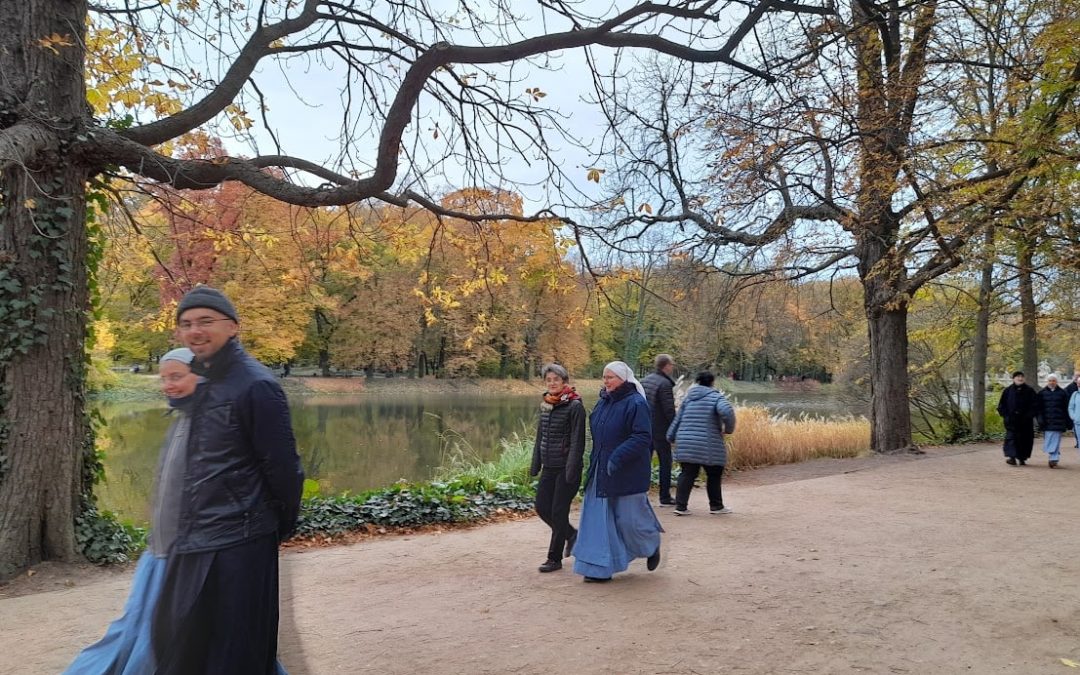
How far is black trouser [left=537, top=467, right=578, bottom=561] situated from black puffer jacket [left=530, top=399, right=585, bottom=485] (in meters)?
0.07

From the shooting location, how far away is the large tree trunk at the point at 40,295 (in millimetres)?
5836

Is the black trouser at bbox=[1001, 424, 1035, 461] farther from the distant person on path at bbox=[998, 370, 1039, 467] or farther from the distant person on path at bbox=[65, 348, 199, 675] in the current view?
the distant person on path at bbox=[65, 348, 199, 675]

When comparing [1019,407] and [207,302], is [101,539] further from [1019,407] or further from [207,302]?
[1019,407]

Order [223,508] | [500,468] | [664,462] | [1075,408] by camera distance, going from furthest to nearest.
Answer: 1. [1075,408]
2. [500,468]
3. [664,462]
4. [223,508]

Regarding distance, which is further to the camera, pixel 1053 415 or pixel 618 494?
pixel 1053 415

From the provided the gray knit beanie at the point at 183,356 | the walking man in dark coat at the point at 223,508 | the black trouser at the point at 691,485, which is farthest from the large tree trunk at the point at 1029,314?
the gray knit beanie at the point at 183,356

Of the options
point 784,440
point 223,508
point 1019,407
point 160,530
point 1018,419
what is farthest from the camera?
point 784,440

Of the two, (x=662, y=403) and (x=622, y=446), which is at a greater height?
→ (x=662, y=403)

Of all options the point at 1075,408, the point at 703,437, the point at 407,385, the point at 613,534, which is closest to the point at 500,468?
the point at 703,437

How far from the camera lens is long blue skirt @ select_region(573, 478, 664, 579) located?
18.0 ft

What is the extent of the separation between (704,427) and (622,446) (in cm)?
Answer: 307

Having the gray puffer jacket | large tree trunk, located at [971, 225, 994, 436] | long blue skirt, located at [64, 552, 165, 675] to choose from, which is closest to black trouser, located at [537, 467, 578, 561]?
the gray puffer jacket

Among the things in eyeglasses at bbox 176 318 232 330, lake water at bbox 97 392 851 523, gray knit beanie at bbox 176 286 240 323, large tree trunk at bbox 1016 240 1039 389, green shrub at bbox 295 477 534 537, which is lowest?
lake water at bbox 97 392 851 523

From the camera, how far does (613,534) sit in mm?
5555
